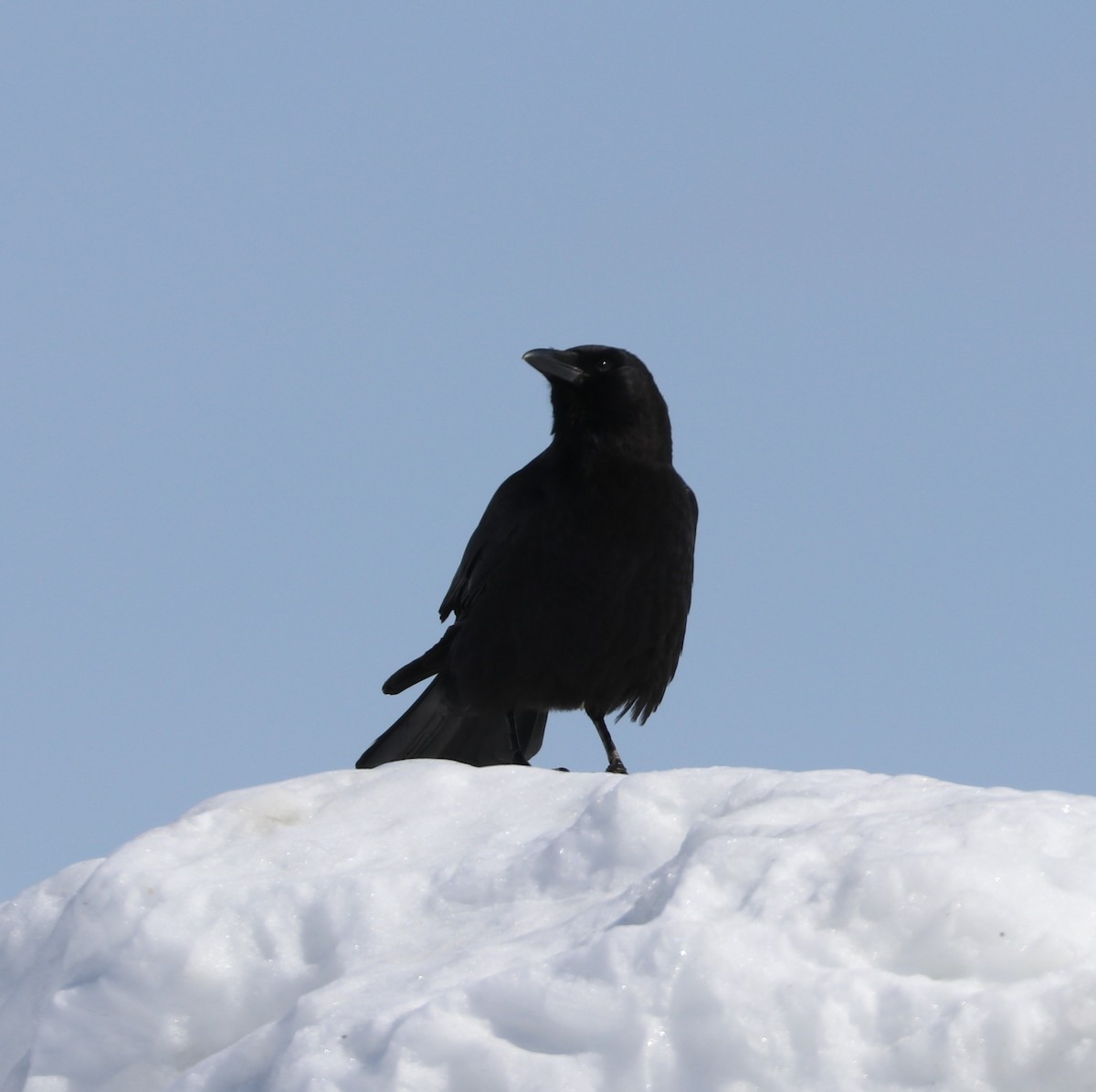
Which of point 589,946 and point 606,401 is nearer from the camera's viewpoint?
point 589,946

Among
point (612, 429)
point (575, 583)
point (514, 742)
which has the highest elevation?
point (612, 429)

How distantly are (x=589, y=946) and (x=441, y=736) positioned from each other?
16.4 feet

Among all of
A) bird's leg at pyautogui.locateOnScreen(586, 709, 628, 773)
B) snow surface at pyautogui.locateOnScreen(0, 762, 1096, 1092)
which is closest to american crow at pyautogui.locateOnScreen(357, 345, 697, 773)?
bird's leg at pyautogui.locateOnScreen(586, 709, 628, 773)

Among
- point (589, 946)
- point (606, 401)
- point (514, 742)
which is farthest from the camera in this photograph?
point (514, 742)

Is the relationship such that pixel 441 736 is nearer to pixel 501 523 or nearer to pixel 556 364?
pixel 501 523

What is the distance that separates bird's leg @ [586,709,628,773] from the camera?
7.59 meters

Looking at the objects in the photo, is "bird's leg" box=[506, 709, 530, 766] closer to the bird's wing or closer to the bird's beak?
the bird's wing

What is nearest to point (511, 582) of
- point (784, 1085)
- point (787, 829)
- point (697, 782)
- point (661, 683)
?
point (661, 683)

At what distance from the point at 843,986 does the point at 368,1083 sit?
83cm

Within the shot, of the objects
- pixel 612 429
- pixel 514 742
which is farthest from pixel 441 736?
pixel 612 429

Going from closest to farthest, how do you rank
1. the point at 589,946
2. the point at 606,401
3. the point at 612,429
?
the point at 589,946 → the point at 612,429 → the point at 606,401

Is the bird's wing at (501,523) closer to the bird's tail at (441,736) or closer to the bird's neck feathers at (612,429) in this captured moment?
the bird's neck feathers at (612,429)

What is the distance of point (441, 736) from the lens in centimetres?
786

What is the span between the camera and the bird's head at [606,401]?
24.6 feet
